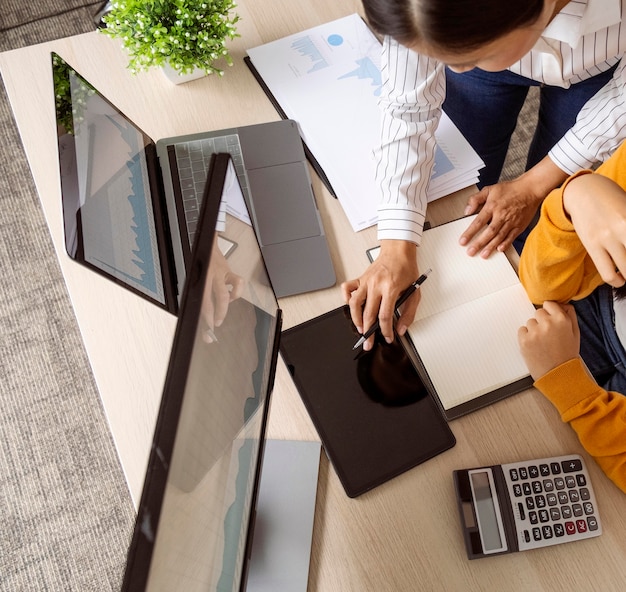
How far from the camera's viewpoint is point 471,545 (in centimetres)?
72

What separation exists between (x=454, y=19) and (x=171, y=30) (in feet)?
1.57

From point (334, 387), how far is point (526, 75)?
609mm

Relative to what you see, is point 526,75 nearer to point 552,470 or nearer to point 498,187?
point 498,187

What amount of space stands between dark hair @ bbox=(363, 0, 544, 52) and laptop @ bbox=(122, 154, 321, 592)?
0.24 metres

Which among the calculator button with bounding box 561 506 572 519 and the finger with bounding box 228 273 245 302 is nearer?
the finger with bounding box 228 273 245 302

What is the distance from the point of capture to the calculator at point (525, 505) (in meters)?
0.73

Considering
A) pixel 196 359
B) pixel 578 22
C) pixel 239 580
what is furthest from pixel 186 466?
pixel 578 22

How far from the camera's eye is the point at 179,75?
1002 millimetres

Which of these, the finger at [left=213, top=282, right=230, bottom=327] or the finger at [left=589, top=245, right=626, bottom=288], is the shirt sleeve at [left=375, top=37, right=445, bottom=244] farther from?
the finger at [left=213, top=282, right=230, bottom=327]

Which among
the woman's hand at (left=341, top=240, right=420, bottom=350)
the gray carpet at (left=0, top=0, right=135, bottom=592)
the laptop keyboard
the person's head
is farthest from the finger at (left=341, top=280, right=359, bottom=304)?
the gray carpet at (left=0, top=0, right=135, bottom=592)

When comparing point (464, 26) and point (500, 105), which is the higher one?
point (464, 26)

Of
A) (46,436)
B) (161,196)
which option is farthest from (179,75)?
(46,436)

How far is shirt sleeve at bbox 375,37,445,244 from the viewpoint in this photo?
87 centimetres

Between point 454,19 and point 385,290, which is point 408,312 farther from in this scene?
point 454,19
